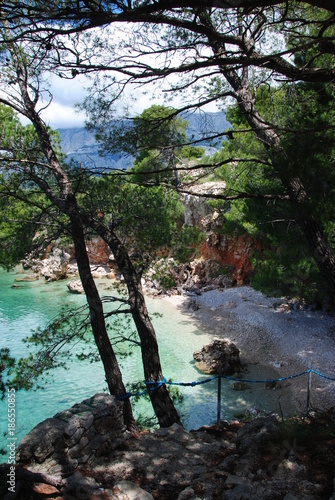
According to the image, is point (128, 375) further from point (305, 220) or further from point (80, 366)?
point (305, 220)

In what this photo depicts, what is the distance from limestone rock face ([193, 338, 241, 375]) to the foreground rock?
626 cm

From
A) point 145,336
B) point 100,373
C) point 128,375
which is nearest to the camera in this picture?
point 145,336

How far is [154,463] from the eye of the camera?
161 inches

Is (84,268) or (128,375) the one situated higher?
(84,268)

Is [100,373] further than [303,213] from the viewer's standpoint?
Yes

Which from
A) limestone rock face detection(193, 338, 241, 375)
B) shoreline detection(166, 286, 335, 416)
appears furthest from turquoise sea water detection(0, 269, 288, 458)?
shoreline detection(166, 286, 335, 416)

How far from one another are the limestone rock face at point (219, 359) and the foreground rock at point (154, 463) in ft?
20.5

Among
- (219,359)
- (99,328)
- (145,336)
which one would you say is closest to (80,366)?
(219,359)

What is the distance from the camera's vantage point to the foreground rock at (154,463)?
3242 mm

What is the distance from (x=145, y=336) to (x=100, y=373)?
6232 mm

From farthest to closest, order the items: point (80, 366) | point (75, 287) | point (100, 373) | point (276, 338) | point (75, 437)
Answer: point (75, 287), point (276, 338), point (80, 366), point (100, 373), point (75, 437)

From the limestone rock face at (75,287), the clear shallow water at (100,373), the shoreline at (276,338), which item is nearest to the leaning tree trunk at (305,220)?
the shoreline at (276,338)

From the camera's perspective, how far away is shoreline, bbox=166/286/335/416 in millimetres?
9039

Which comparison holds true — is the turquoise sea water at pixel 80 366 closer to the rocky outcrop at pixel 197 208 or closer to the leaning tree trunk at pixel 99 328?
the leaning tree trunk at pixel 99 328
